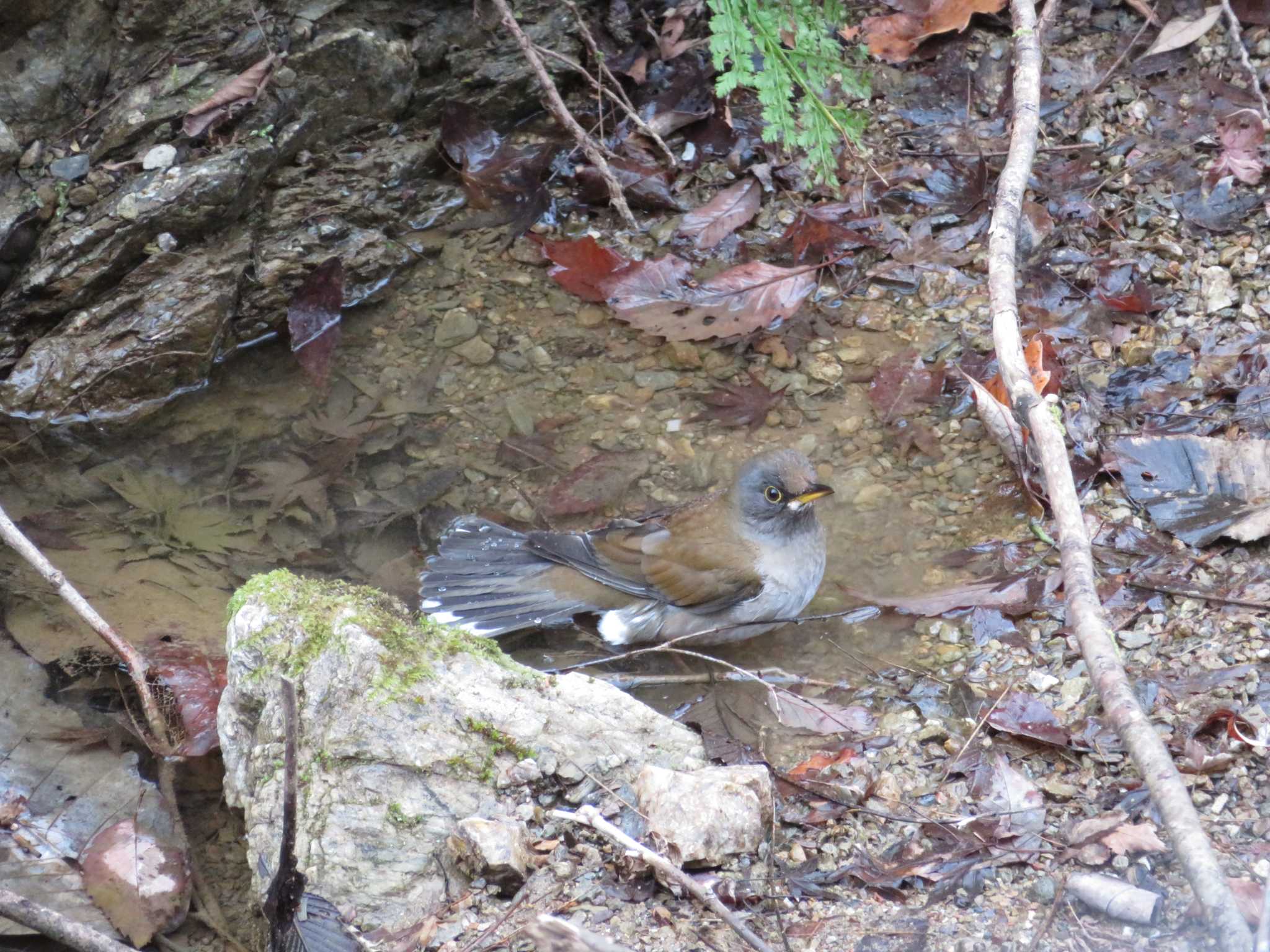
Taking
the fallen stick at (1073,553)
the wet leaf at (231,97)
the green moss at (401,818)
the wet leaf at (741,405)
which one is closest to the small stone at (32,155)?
the wet leaf at (231,97)

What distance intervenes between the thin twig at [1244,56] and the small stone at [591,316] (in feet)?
14.0

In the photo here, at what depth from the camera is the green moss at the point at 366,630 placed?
4.39 metres

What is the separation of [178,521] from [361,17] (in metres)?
3.73

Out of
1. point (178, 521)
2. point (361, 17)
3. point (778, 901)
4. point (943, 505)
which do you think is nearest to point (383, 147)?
point (361, 17)

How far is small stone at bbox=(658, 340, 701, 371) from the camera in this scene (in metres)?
7.21

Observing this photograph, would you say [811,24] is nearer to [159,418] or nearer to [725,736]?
[725,736]

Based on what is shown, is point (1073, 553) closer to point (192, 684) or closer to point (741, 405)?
point (741, 405)

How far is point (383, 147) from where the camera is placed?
8195 millimetres

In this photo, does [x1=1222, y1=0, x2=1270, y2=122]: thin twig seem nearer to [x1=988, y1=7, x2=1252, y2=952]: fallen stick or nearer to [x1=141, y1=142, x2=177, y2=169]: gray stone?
[x1=988, y1=7, x2=1252, y2=952]: fallen stick

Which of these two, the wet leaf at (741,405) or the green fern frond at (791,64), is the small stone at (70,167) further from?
the wet leaf at (741,405)

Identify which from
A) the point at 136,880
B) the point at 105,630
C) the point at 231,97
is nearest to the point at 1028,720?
the point at 136,880

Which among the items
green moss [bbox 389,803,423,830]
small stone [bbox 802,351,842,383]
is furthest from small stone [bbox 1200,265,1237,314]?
green moss [bbox 389,803,423,830]

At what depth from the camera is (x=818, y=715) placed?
529 centimetres

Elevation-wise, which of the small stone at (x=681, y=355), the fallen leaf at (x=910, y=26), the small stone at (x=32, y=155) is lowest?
the small stone at (x=681, y=355)
